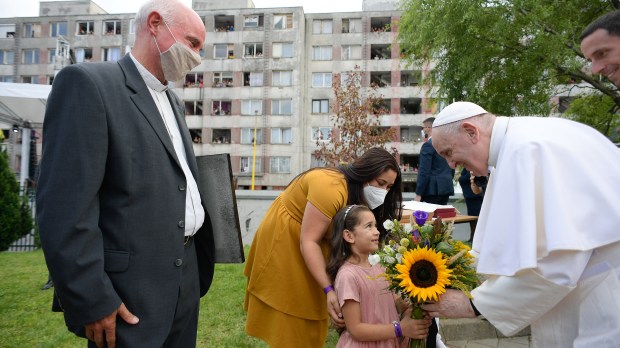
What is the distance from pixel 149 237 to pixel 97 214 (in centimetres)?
→ 27

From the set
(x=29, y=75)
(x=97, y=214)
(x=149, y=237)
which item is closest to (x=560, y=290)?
(x=149, y=237)

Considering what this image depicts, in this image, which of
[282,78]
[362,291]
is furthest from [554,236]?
[282,78]

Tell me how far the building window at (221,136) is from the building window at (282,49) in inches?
367

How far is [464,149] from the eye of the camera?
2336mm

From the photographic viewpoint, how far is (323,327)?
333 cm

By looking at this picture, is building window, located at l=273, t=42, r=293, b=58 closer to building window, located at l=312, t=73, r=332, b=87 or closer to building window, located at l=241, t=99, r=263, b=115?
building window, located at l=312, t=73, r=332, b=87

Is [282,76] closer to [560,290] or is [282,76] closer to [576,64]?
[576,64]

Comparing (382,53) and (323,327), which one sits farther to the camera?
(382,53)

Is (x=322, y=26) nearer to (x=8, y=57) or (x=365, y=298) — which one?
(x=8, y=57)

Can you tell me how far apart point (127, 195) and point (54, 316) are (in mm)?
4672

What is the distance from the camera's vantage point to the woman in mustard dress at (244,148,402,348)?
10.2 feet

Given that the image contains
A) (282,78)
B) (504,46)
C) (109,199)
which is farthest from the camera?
(282,78)

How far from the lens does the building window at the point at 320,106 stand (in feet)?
154

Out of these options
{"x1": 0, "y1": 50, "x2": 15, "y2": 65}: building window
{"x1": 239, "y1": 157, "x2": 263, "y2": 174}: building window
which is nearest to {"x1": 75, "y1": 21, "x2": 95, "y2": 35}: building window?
{"x1": 0, "y1": 50, "x2": 15, "y2": 65}: building window
